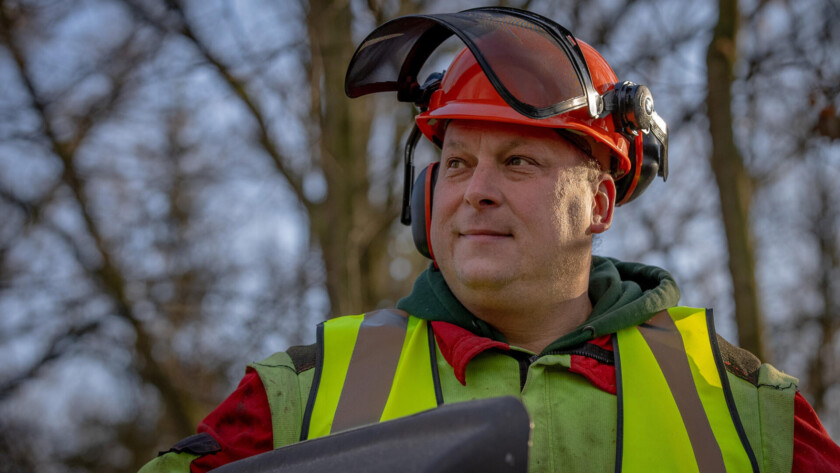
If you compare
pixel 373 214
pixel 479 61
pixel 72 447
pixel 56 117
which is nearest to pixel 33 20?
pixel 56 117

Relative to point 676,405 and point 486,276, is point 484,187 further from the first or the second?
point 676,405

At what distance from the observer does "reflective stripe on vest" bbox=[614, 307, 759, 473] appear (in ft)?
7.84

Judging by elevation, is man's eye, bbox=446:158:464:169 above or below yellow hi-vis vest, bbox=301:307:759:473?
above

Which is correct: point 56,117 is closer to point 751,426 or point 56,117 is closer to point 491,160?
point 491,160

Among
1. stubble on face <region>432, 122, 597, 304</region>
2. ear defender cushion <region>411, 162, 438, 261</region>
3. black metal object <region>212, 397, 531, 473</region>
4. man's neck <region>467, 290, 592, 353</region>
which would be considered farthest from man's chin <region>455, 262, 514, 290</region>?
black metal object <region>212, 397, 531, 473</region>

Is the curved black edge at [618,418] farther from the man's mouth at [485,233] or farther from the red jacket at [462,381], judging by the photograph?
the man's mouth at [485,233]

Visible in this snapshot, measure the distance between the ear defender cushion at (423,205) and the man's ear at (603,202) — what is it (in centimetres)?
55

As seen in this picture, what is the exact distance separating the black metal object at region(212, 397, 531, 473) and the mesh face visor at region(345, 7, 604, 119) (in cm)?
112

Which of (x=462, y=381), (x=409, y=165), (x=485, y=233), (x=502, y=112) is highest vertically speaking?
(x=502, y=112)

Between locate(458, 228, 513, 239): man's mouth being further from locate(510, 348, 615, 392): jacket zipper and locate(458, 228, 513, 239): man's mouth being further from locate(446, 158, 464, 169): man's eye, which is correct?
locate(510, 348, 615, 392): jacket zipper

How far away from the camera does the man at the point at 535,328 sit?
2422mm

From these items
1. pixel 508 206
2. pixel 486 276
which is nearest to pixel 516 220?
pixel 508 206

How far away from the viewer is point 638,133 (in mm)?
2904

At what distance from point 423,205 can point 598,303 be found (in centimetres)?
68
